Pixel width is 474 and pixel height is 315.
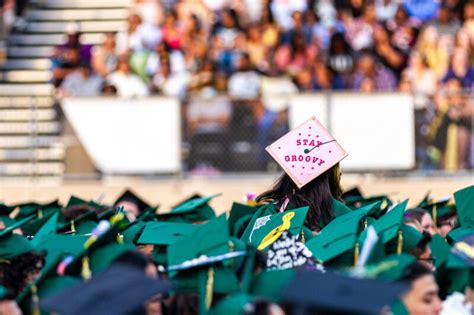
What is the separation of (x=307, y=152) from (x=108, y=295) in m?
3.67

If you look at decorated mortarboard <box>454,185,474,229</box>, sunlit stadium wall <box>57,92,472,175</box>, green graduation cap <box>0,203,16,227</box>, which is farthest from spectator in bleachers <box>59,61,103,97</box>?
decorated mortarboard <box>454,185,474,229</box>

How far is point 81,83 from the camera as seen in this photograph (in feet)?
→ 54.4

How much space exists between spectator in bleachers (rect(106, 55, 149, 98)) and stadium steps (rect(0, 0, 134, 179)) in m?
0.69

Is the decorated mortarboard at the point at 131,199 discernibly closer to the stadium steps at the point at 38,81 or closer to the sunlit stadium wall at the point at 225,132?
the sunlit stadium wall at the point at 225,132

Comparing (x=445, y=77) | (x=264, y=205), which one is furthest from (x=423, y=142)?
(x=264, y=205)

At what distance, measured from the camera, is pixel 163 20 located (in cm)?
1795

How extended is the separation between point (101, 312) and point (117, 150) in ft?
32.1

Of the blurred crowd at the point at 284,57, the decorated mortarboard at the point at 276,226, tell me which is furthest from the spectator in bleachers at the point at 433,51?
the decorated mortarboard at the point at 276,226

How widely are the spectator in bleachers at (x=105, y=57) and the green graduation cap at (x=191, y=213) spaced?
595 cm

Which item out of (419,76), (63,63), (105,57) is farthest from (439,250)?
(63,63)

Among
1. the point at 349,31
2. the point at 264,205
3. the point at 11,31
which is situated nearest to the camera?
the point at 264,205

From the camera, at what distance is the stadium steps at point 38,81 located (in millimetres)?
15641

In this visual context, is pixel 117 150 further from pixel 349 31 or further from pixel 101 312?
pixel 101 312

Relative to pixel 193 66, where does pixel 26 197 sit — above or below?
below
